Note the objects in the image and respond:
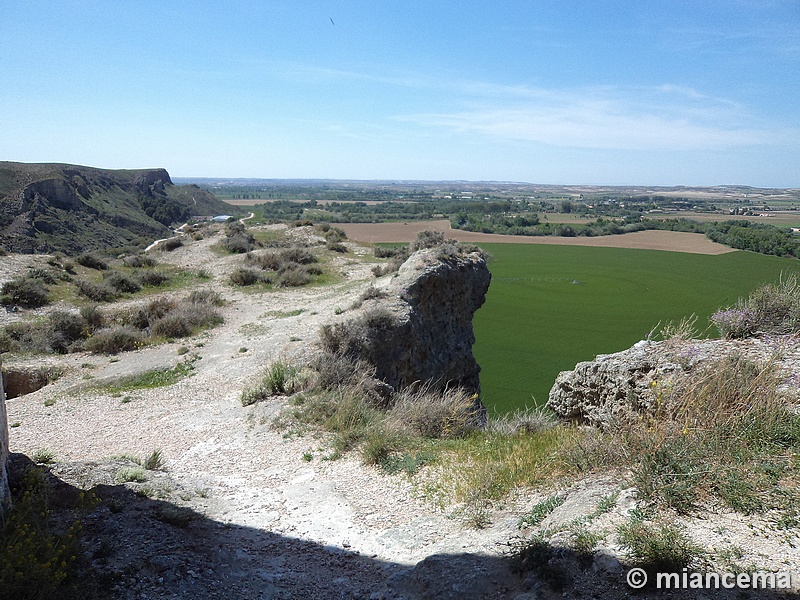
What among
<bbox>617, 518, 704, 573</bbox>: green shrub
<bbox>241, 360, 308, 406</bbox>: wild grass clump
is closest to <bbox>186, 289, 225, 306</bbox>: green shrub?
<bbox>241, 360, 308, 406</bbox>: wild grass clump

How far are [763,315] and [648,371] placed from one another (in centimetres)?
230

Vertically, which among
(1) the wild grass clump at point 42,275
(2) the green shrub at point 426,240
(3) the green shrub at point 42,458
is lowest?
(3) the green shrub at point 42,458

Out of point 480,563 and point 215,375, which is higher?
point 480,563

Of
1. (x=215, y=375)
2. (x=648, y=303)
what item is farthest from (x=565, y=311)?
(x=215, y=375)

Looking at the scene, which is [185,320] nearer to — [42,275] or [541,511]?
[42,275]

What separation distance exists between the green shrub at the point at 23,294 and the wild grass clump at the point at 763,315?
68.0ft

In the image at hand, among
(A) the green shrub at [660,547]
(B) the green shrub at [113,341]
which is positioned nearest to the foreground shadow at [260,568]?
(A) the green shrub at [660,547]

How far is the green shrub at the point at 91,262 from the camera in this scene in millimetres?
23625

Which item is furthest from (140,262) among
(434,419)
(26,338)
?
(434,419)

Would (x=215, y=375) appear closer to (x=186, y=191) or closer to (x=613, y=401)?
(x=613, y=401)

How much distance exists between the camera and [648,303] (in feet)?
127

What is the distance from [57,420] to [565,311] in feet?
111

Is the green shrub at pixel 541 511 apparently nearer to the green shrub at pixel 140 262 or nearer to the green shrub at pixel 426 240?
the green shrub at pixel 426 240

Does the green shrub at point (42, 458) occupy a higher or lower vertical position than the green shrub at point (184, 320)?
higher
